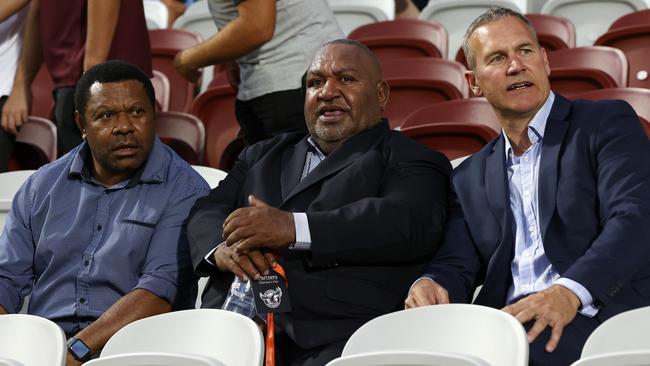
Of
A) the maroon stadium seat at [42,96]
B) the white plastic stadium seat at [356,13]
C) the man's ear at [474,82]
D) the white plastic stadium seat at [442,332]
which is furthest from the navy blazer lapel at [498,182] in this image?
the white plastic stadium seat at [356,13]

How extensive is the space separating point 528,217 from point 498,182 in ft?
0.38

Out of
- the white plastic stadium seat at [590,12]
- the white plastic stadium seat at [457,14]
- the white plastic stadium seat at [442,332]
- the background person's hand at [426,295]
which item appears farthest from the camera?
the white plastic stadium seat at [457,14]

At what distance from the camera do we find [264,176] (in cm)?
337

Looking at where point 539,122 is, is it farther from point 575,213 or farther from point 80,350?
point 80,350

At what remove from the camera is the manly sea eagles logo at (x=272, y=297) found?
2996mm

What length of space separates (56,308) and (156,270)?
0.31m

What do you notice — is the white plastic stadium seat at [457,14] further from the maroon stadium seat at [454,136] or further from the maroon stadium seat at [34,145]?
the maroon stadium seat at [34,145]

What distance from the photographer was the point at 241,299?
3.12 m

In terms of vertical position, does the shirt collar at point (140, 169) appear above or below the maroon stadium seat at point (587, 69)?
above

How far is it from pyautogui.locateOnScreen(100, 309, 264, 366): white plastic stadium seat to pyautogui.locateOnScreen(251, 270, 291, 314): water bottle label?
22cm

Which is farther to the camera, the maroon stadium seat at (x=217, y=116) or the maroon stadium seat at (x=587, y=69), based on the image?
the maroon stadium seat at (x=217, y=116)

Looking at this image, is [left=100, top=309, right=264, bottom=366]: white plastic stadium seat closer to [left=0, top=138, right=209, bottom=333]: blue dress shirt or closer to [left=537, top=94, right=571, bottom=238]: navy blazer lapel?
[left=0, top=138, right=209, bottom=333]: blue dress shirt

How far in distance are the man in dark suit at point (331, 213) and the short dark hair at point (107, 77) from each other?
39 centimetres

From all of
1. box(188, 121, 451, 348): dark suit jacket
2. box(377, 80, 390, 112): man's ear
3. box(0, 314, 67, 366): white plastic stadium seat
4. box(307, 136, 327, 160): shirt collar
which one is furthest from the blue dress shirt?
box(377, 80, 390, 112): man's ear
